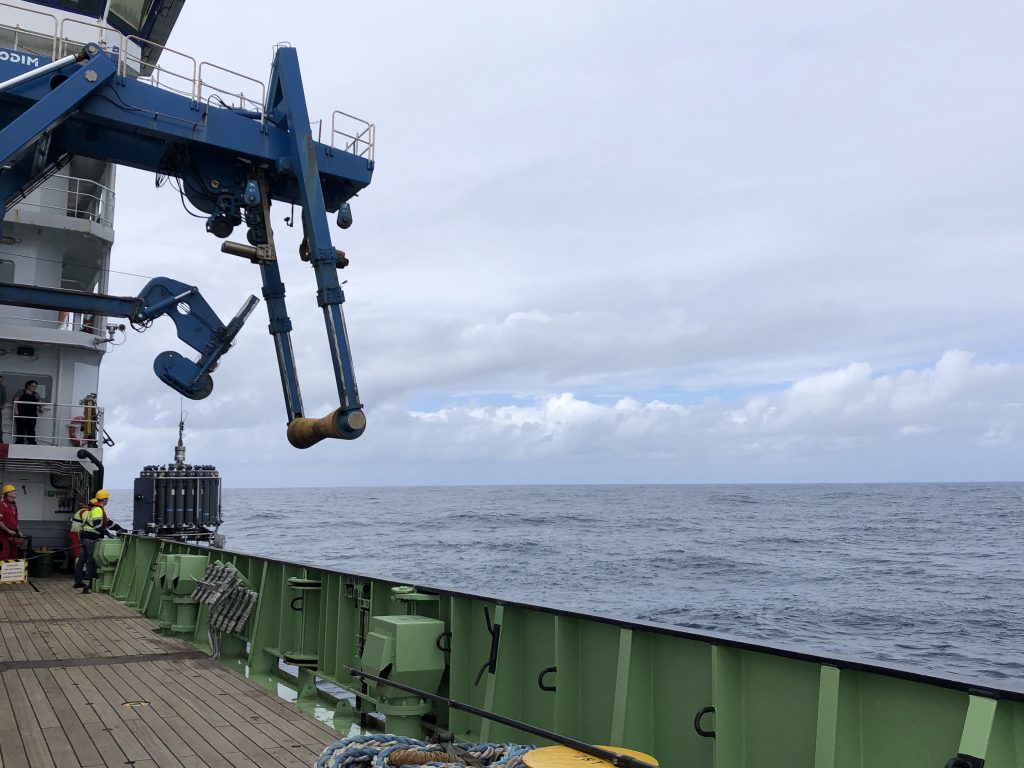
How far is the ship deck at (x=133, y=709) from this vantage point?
17.2ft

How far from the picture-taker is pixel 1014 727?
2686 mm

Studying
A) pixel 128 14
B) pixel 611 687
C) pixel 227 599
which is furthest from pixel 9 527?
pixel 611 687

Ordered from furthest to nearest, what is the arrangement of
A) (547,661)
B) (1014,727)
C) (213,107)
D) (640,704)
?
(213,107)
(547,661)
(640,704)
(1014,727)

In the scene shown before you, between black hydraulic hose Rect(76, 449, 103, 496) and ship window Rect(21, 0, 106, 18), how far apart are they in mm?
8246

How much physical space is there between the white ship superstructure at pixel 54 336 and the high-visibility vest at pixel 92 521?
2.34 m

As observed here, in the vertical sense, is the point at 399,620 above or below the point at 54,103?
below

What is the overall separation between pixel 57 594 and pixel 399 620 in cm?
997

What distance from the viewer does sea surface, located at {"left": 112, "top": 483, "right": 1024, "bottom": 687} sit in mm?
18486

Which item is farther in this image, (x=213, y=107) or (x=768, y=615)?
(x=768, y=615)

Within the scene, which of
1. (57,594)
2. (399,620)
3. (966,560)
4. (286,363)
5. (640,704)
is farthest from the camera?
(966,560)

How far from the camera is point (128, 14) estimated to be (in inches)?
653

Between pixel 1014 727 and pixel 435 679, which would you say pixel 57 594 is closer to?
pixel 435 679

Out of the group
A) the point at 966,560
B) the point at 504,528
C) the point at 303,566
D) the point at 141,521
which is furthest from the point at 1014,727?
the point at 504,528

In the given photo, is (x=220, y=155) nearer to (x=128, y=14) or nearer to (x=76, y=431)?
(x=128, y=14)
